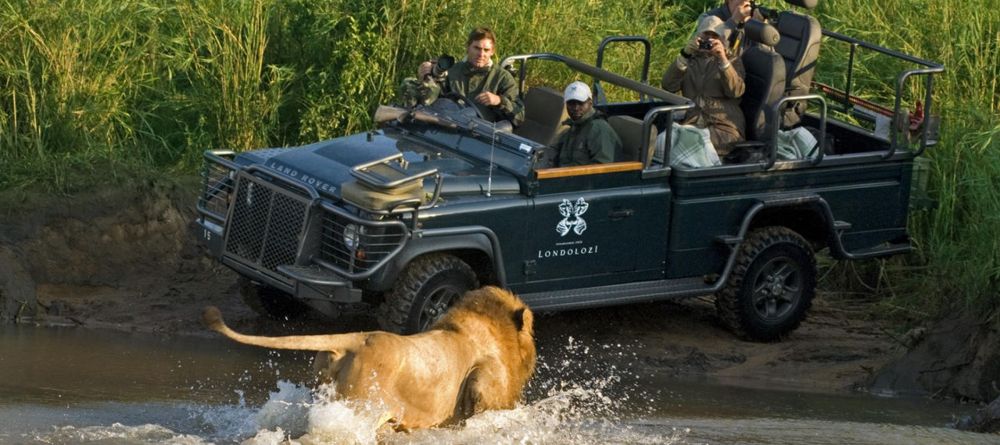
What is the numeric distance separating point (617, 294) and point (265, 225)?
6.40 feet

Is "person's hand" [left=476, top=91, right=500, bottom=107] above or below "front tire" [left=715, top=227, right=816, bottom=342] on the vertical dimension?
above

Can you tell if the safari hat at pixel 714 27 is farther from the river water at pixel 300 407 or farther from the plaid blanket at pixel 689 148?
the river water at pixel 300 407

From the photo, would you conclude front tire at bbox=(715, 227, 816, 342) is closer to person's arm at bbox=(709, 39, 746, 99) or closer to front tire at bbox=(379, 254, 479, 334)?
person's arm at bbox=(709, 39, 746, 99)

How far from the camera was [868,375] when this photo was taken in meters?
9.51

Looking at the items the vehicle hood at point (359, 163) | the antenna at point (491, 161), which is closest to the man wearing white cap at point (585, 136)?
the antenna at point (491, 161)

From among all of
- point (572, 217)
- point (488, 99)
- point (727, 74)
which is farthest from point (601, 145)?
point (727, 74)

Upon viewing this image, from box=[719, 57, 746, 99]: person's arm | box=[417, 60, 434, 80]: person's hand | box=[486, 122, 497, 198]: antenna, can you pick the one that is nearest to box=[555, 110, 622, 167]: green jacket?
box=[486, 122, 497, 198]: antenna

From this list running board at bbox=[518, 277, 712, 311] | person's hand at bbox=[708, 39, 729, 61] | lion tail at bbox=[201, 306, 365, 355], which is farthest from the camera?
person's hand at bbox=[708, 39, 729, 61]

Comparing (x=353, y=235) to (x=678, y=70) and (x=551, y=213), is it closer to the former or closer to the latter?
(x=551, y=213)

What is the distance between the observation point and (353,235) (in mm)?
8562

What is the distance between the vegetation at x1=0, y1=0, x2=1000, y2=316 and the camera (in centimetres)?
1090

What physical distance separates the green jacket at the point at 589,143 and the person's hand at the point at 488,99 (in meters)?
0.47

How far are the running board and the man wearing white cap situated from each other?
71 centimetres

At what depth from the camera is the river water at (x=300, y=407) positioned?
690 centimetres
